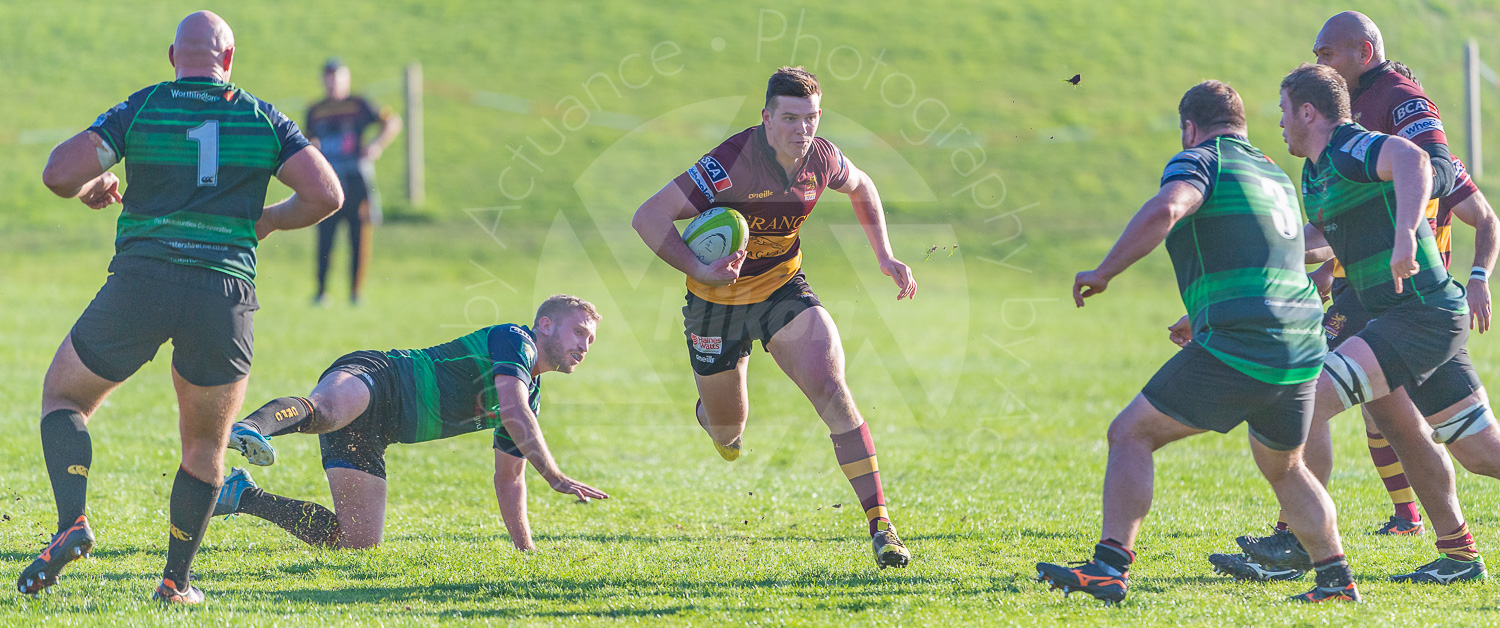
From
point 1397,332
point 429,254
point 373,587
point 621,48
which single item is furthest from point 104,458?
point 621,48

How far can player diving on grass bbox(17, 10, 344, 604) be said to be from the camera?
4.64 m

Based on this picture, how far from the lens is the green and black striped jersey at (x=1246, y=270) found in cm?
466

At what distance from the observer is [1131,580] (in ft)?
17.9

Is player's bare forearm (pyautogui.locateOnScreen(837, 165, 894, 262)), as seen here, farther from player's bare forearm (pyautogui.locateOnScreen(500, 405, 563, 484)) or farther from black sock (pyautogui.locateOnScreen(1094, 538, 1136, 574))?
black sock (pyautogui.locateOnScreen(1094, 538, 1136, 574))

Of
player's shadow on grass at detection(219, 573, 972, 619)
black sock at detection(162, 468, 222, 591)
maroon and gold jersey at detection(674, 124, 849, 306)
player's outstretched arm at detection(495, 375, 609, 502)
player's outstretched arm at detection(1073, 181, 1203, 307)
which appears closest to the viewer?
player's outstretched arm at detection(1073, 181, 1203, 307)

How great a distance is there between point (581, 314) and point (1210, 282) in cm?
293

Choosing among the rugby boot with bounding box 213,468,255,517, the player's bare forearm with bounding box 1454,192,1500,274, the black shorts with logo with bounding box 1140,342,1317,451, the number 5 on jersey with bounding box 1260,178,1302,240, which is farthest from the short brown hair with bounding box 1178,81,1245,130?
the rugby boot with bounding box 213,468,255,517

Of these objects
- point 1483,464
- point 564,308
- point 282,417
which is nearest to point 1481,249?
point 1483,464

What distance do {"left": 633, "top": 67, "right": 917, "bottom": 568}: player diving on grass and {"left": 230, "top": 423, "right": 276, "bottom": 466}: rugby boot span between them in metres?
1.92

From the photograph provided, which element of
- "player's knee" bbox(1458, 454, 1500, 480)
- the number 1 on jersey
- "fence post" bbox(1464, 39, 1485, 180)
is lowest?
"player's knee" bbox(1458, 454, 1500, 480)

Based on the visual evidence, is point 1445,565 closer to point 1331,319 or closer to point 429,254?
point 1331,319

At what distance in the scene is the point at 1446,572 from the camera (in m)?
5.45

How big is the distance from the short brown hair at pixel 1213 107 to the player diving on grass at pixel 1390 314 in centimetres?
55

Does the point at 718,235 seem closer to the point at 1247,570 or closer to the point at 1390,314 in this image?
the point at 1247,570
